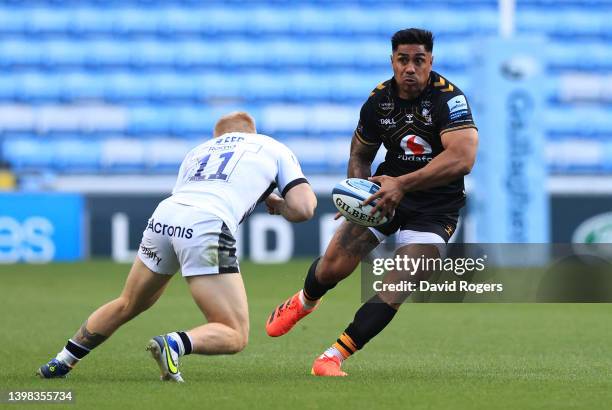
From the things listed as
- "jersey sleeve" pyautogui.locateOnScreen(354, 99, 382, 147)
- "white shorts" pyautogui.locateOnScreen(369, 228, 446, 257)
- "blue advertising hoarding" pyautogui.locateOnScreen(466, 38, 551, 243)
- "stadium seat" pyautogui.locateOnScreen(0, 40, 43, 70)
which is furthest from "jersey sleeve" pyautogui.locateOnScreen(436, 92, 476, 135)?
"stadium seat" pyautogui.locateOnScreen(0, 40, 43, 70)

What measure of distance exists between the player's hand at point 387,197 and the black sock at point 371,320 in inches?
18.7

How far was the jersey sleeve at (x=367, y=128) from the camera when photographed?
716cm

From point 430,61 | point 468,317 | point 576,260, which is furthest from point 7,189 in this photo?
point 430,61

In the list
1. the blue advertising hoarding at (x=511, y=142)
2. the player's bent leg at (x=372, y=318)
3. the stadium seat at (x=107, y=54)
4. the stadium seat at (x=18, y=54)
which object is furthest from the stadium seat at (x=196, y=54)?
the player's bent leg at (x=372, y=318)

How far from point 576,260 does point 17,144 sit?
31.0ft

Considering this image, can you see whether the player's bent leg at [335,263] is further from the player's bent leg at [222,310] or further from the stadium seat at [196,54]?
the stadium seat at [196,54]

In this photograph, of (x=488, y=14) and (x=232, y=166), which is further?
(x=488, y=14)

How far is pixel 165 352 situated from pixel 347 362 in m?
1.89

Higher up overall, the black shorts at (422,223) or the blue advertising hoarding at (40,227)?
the black shorts at (422,223)

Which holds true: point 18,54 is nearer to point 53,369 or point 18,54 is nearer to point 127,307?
point 53,369

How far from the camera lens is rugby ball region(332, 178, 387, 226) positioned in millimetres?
6801

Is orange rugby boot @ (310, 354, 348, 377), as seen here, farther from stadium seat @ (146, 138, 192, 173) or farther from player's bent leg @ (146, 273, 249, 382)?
stadium seat @ (146, 138, 192, 173)

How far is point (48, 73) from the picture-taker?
22.4 metres

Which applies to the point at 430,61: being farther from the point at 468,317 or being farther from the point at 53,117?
the point at 53,117
